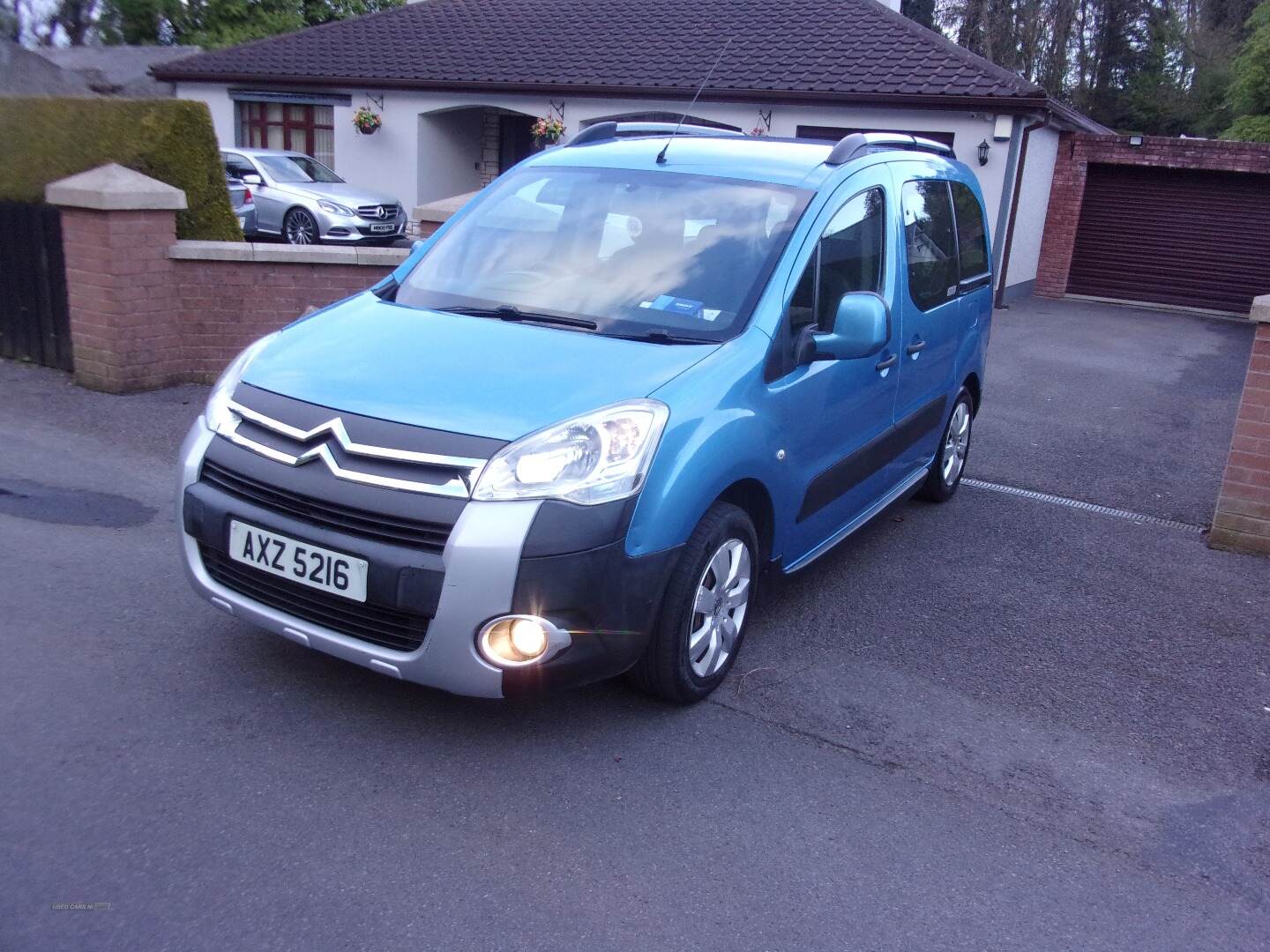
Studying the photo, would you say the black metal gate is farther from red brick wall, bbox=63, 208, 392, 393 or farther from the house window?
the house window

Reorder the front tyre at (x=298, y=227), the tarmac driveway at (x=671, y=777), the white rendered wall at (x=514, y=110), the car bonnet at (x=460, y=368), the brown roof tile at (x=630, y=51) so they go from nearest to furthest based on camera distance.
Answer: the tarmac driveway at (x=671, y=777), the car bonnet at (x=460, y=368), the white rendered wall at (x=514, y=110), the brown roof tile at (x=630, y=51), the front tyre at (x=298, y=227)

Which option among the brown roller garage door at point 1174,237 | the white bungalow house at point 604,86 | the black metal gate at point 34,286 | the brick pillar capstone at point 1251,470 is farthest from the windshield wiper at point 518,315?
the brown roller garage door at point 1174,237

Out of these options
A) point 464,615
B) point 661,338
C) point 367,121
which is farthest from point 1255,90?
point 464,615

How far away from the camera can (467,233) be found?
191 inches

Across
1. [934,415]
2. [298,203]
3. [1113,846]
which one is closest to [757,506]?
[1113,846]

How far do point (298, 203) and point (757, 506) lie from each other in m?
15.2

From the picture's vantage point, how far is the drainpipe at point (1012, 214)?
16478mm

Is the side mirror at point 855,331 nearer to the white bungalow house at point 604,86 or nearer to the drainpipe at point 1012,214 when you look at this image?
the white bungalow house at point 604,86

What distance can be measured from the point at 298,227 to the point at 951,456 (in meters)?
13.6

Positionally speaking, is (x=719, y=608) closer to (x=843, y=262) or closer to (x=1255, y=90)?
(x=843, y=262)

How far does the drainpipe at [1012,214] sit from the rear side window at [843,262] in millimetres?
12356

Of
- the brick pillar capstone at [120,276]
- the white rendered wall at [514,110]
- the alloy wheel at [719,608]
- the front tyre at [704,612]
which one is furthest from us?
the white rendered wall at [514,110]

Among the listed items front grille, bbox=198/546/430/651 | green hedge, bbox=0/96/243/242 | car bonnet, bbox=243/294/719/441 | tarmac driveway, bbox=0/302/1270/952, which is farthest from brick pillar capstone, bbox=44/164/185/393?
front grille, bbox=198/546/430/651

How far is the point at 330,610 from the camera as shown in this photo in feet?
11.4
